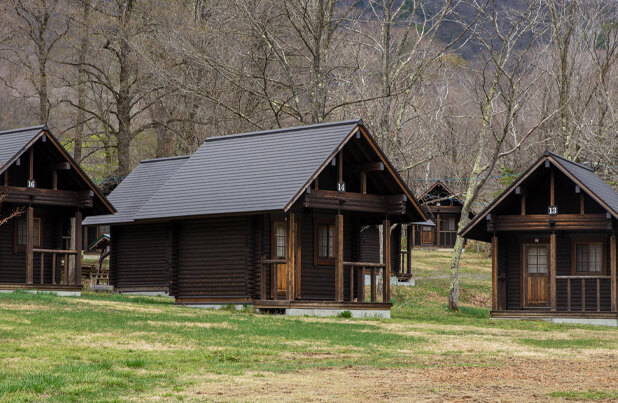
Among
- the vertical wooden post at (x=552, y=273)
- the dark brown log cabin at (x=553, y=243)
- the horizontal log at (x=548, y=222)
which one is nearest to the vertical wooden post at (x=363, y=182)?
the dark brown log cabin at (x=553, y=243)

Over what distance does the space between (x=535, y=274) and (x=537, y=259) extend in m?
0.55

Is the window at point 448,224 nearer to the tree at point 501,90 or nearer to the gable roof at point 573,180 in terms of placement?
the tree at point 501,90

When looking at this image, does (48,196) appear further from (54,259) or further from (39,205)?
(54,259)

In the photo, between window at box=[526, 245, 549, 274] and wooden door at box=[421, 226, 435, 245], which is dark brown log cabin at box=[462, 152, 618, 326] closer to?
window at box=[526, 245, 549, 274]

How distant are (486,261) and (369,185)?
3816 centimetres

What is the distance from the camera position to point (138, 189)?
4256 cm

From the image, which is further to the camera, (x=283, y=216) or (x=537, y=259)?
(x=537, y=259)

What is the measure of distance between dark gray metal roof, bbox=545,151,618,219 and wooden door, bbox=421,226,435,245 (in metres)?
39.7

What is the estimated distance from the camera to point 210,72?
51.7 m

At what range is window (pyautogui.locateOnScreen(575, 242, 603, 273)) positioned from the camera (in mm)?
35562

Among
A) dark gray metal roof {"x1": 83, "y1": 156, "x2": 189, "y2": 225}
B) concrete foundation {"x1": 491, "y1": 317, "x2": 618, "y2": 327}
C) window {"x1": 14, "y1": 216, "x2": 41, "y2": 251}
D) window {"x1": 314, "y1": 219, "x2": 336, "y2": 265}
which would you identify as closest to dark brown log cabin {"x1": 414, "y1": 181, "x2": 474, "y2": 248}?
dark gray metal roof {"x1": 83, "y1": 156, "x2": 189, "y2": 225}

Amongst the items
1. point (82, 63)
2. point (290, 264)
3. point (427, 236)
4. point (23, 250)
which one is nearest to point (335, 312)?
point (290, 264)

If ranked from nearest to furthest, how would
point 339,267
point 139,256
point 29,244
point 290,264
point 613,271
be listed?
point 290,264
point 339,267
point 29,244
point 613,271
point 139,256

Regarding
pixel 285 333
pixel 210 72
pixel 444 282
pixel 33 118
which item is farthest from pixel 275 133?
pixel 33 118
